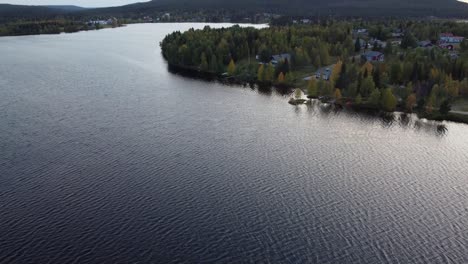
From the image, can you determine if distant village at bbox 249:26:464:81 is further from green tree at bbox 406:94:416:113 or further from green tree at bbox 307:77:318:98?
green tree at bbox 406:94:416:113

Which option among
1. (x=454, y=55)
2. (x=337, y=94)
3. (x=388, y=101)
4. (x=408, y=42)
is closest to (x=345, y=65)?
(x=337, y=94)

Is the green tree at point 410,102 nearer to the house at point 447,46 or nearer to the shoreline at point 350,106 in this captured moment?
the shoreline at point 350,106

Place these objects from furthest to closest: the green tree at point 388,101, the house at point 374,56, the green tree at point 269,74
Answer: the house at point 374,56
the green tree at point 269,74
the green tree at point 388,101

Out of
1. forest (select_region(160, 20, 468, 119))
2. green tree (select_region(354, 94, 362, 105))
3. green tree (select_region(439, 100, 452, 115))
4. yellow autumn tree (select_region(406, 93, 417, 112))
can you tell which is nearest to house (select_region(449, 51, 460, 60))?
forest (select_region(160, 20, 468, 119))

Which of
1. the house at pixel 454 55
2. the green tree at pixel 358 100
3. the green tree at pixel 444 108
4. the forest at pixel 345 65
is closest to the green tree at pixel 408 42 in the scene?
the forest at pixel 345 65

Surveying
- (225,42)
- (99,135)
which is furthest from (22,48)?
(99,135)

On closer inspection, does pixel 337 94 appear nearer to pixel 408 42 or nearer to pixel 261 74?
pixel 261 74

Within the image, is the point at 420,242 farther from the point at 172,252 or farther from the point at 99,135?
the point at 99,135

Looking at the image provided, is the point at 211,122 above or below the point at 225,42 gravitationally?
below
